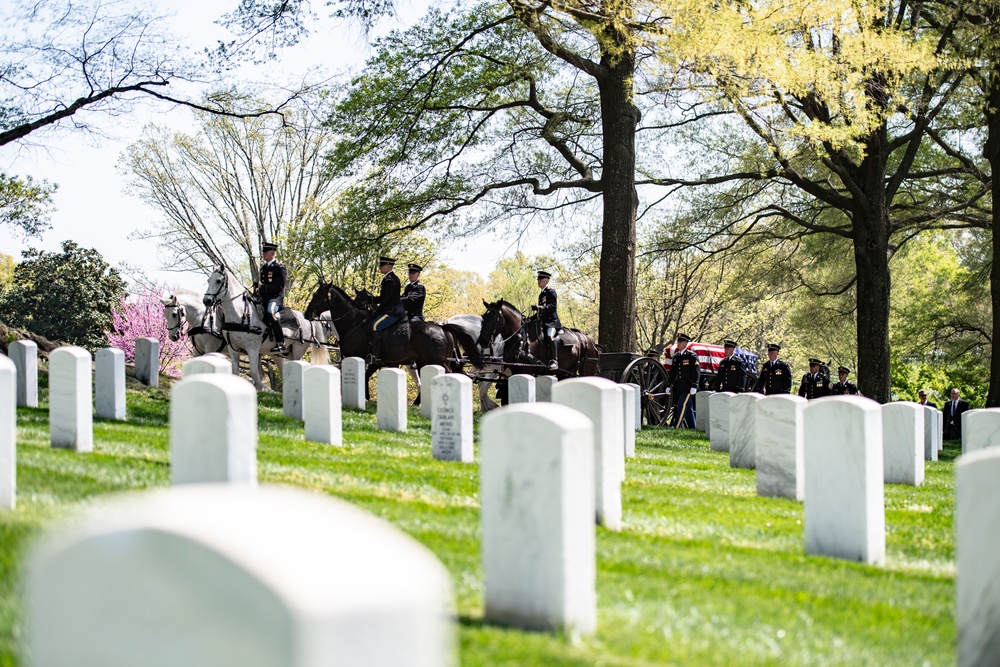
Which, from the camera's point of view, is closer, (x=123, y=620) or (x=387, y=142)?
(x=123, y=620)

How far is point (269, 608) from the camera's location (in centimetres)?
187

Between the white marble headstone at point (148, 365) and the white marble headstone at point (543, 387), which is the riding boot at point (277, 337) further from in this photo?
the white marble headstone at point (543, 387)

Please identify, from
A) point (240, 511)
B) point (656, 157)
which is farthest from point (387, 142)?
point (240, 511)

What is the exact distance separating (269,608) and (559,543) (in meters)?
2.77

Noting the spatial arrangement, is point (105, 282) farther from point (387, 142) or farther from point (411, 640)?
point (411, 640)

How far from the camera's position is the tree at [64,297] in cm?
3509

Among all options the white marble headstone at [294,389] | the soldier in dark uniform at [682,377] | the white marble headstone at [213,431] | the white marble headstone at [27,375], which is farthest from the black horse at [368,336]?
the white marble headstone at [213,431]

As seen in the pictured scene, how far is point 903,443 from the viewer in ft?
40.7

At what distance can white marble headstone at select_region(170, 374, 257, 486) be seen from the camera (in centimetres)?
533

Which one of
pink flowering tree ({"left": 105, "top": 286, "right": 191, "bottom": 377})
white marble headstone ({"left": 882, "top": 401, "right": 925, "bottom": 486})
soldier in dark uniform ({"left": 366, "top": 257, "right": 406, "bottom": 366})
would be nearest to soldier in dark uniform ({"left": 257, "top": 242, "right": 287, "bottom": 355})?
soldier in dark uniform ({"left": 366, "top": 257, "right": 406, "bottom": 366})

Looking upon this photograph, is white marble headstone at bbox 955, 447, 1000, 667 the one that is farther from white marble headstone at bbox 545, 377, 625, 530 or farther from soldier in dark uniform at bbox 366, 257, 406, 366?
soldier in dark uniform at bbox 366, 257, 406, 366

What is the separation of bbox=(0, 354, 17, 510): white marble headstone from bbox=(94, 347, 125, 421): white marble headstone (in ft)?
20.4

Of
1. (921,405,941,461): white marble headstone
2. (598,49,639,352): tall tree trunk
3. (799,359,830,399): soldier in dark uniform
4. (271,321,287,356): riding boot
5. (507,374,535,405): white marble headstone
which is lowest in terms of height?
(921,405,941,461): white marble headstone

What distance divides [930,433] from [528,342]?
7996 millimetres
